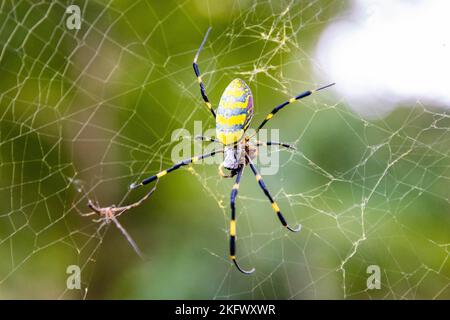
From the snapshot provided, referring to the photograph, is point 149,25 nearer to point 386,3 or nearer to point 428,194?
point 386,3

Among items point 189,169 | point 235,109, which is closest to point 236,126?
point 235,109

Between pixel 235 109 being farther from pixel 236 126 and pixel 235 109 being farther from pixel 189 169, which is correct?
pixel 189 169

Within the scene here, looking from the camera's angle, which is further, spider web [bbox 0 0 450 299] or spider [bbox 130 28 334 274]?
spider web [bbox 0 0 450 299]

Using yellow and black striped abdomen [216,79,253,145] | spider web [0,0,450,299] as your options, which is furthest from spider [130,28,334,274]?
spider web [0,0,450,299]

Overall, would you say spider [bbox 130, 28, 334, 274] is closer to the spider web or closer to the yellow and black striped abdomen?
the yellow and black striped abdomen

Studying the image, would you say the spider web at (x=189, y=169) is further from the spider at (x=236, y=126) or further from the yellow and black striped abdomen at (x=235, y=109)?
the yellow and black striped abdomen at (x=235, y=109)

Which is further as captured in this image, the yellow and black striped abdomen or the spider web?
the spider web
